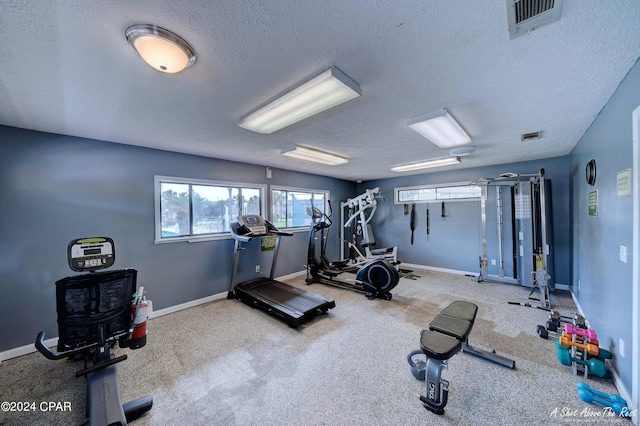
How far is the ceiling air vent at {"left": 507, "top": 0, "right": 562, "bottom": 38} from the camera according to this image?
3.51ft

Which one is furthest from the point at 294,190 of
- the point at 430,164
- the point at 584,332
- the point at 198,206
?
the point at 584,332

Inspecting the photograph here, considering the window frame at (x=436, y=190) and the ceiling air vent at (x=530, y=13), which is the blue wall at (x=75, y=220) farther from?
the window frame at (x=436, y=190)

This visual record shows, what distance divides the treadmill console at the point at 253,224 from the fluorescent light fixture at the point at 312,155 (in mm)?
1246

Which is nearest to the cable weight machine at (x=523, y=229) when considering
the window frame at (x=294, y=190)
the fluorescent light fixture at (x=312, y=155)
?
the fluorescent light fixture at (x=312, y=155)

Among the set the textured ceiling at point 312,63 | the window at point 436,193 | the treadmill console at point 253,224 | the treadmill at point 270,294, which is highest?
the textured ceiling at point 312,63

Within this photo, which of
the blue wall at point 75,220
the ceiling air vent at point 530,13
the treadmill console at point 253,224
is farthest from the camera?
the treadmill console at point 253,224

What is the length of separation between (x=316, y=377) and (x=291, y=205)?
3.83 m

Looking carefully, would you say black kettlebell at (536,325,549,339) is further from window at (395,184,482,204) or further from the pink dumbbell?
window at (395,184,482,204)

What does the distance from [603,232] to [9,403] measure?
5356mm

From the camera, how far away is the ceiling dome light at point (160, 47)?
1189mm

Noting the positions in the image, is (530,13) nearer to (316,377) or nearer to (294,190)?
(316,377)

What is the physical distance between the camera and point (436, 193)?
573 centimetres

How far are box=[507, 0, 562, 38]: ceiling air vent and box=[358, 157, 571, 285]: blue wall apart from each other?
445 cm

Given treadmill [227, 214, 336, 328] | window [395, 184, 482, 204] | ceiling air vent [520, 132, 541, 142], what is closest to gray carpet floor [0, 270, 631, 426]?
treadmill [227, 214, 336, 328]
